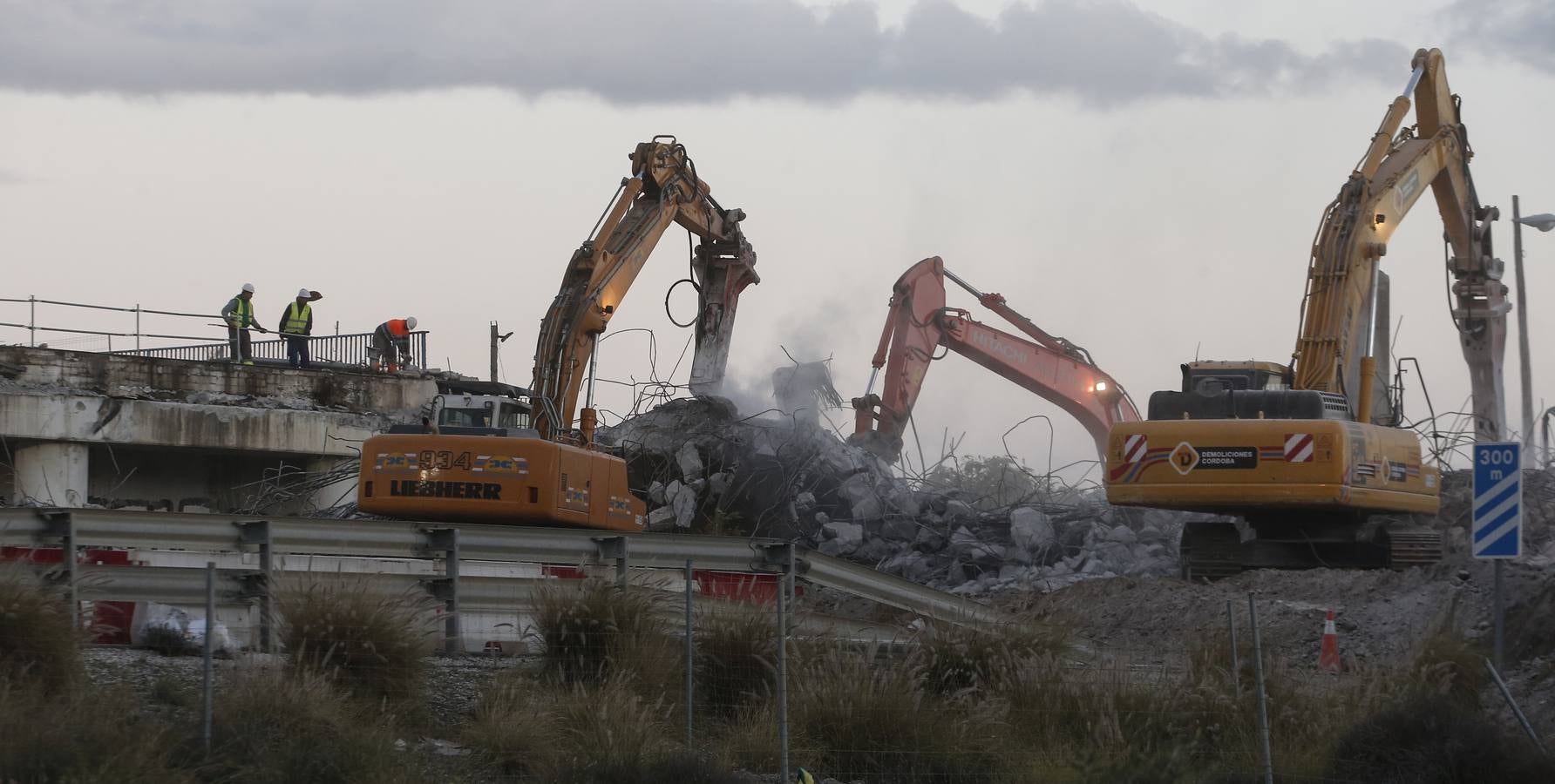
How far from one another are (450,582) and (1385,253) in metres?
14.6

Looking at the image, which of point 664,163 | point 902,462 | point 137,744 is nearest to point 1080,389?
point 902,462

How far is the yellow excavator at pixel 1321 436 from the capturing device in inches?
772

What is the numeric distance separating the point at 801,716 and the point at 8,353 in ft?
71.4

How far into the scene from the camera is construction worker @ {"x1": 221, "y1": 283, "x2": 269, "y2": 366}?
31344mm

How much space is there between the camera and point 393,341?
3338 cm

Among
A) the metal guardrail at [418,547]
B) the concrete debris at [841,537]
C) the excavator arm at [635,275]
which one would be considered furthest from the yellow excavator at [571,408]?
the metal guardrail at [418,547]

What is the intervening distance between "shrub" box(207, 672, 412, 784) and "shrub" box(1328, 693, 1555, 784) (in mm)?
6143

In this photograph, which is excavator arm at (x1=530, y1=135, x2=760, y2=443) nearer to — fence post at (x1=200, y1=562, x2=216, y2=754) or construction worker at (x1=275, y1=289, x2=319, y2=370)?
construction worker at (x1=275, y1=289, x2=319, y2=370)

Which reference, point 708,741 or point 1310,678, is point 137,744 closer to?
point 708,741

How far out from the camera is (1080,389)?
30750mm

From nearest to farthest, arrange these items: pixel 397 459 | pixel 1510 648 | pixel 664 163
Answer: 1. pixel 1510 648
2. pixel 397 459
3. pixel 664 163

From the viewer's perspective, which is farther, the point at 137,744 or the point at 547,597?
the point at 547,597

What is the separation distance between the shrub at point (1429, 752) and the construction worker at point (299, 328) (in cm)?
2278

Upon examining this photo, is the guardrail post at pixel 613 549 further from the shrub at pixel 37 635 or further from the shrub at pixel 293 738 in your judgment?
the shrub at pixel 37 635
